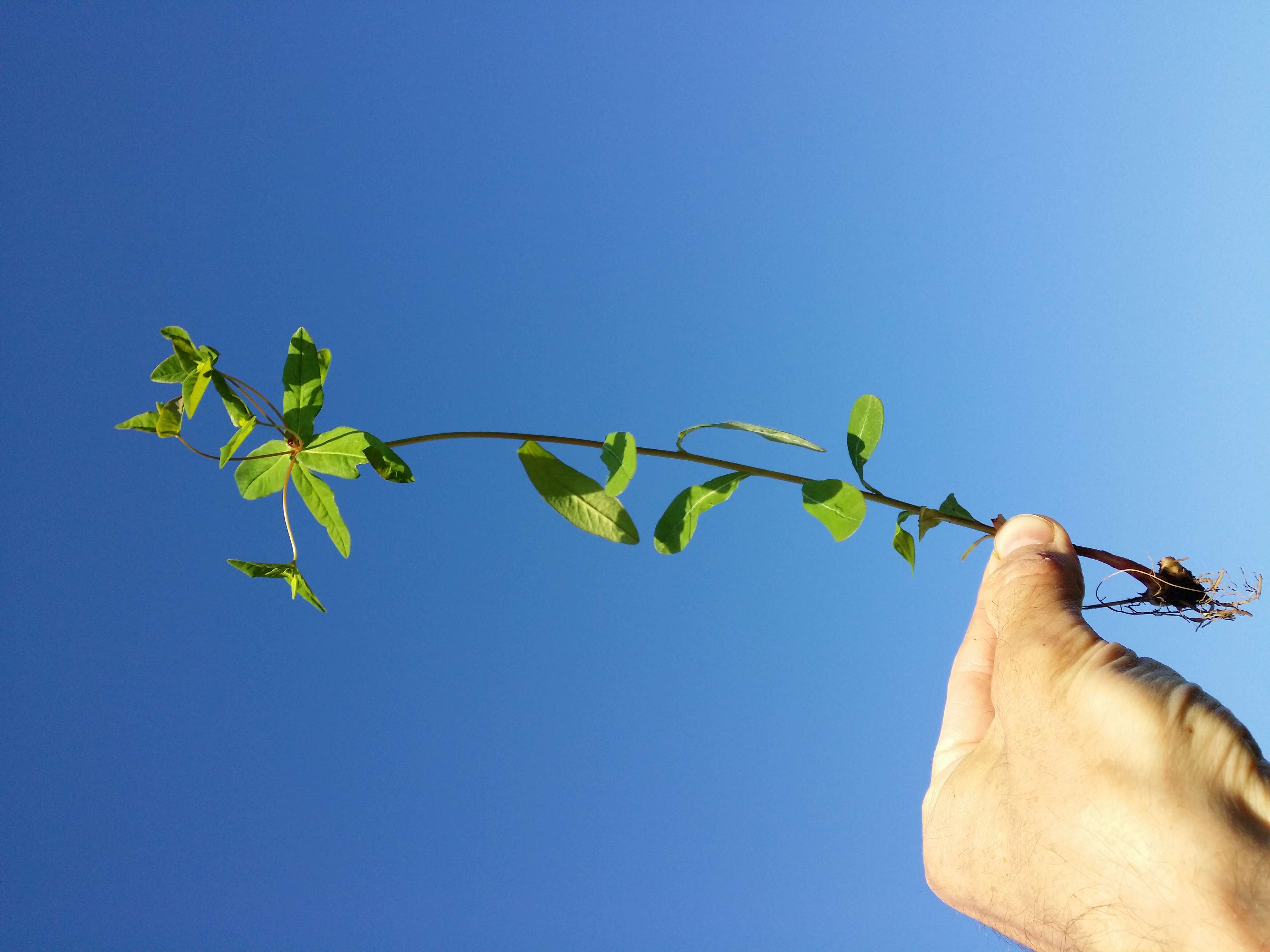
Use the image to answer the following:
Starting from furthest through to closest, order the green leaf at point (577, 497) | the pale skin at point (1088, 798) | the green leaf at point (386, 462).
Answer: the green leaf at point (577, 497), the green leaf at point (386, 462), the pale skin at point (1088, 798)

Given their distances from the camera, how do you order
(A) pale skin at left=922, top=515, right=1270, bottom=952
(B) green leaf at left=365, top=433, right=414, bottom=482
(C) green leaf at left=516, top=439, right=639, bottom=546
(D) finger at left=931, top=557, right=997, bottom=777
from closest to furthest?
(A) pale skin at left=922, top=515, right=1270, bottom=952 → (B) green leaf at left=365, top=433, right=414, bottom=482 → (C) green leaf at left=516, top=439, right=639, bottom=546 → (D) finger at left=931, top=557, right=997, bottom=777

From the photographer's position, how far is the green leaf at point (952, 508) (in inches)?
68.0

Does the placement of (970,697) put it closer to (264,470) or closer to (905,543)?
(905,543)

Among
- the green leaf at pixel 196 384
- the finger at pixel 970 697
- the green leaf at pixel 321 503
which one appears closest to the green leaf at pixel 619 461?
the green leaf at pixel 321 503

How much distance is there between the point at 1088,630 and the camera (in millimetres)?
1399

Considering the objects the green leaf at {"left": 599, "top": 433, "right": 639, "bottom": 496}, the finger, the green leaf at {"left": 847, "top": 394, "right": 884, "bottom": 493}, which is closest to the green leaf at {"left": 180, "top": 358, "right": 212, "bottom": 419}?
the green leaf at {"left": 599, "top": 433, "right": 639, "bottom": 496}

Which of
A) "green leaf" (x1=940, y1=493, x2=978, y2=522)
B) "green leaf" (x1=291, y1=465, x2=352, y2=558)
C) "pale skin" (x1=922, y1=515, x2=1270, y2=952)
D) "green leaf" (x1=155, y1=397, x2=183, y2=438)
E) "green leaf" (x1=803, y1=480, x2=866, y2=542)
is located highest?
"green leaf" (x1=940, y1=493, x2=978, y2=522)

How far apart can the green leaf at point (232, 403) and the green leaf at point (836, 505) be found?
105cm

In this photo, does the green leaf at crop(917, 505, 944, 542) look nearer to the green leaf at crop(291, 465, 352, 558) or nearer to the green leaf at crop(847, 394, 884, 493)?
the green leaf at crop(847, 394, 884, 493)

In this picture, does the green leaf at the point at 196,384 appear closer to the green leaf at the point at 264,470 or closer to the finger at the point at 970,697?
the green leaf at the point at 264,470

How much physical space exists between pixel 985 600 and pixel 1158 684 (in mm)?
518

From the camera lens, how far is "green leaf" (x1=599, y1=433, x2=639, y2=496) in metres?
1.37

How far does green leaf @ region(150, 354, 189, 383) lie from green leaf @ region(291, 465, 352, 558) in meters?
0.24

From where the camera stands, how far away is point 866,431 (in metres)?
1.62
